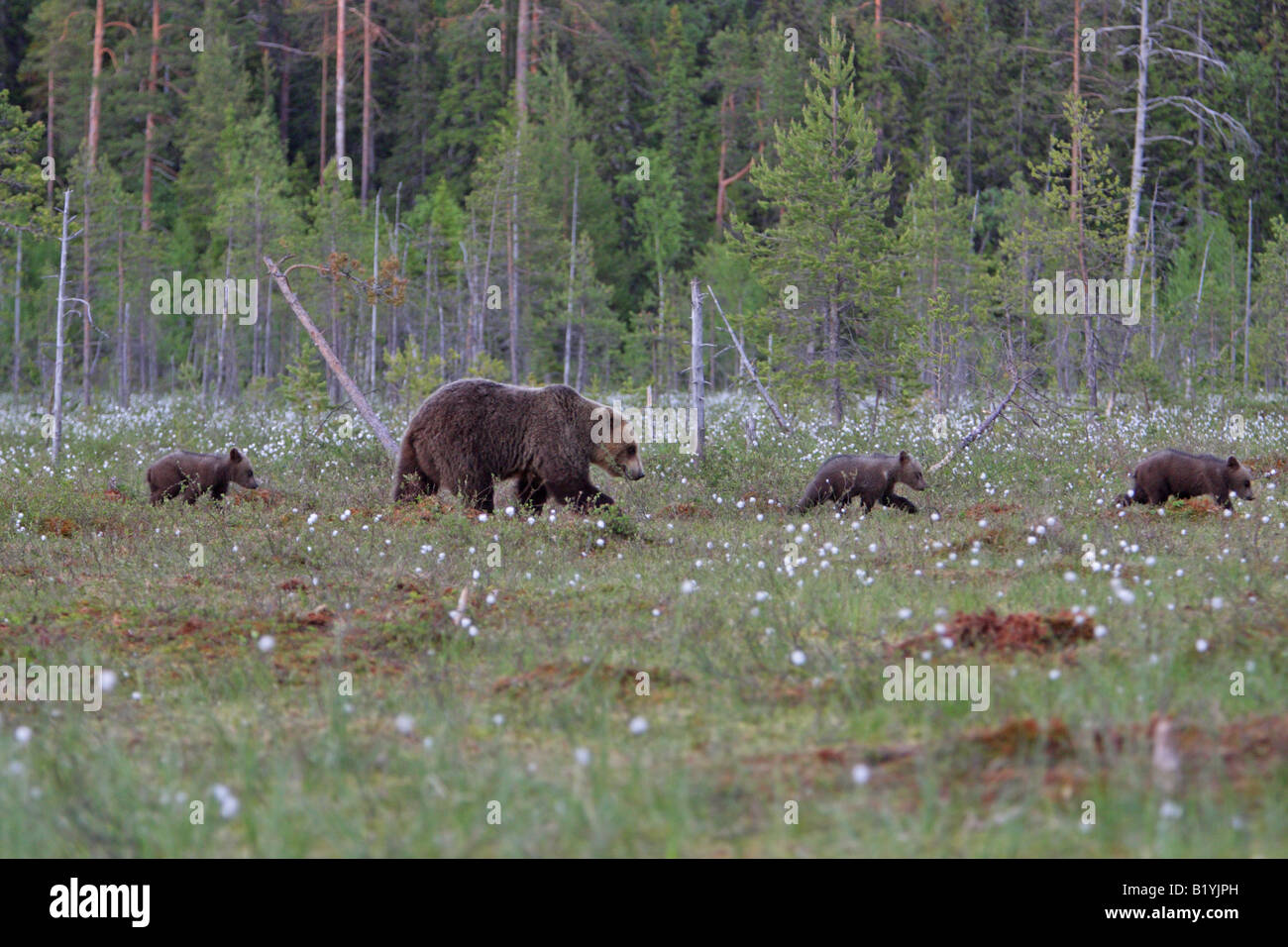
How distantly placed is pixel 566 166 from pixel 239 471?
34.9m

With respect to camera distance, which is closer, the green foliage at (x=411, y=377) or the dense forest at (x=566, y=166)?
the green foliage at (x=411, y=377)

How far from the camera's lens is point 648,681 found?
6.67 meters

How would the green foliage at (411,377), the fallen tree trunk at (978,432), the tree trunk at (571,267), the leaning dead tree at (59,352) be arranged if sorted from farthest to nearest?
the tree trunk at (571,267) → the green foliage at (411,377) → the leaning dead tree at (59,352) → the fallen tree trunk at (978,432)

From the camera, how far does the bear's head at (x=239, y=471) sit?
611 inches

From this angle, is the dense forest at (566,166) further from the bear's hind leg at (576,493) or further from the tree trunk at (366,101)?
the bear's hind leg at (576,493)

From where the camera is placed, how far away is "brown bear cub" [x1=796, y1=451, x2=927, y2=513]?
1396cm

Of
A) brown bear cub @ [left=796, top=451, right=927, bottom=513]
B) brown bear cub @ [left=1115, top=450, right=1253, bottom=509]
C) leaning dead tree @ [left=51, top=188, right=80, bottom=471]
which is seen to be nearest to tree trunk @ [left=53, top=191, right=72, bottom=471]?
leaning dead tree @ [left=51, top=188, right=80, bottom=471]

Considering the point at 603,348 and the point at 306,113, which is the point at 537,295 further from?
the point at 306,113

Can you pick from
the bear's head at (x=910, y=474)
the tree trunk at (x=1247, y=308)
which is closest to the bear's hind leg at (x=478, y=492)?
the bear's head at (x=910, y=474)

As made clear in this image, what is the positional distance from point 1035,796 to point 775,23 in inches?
2101

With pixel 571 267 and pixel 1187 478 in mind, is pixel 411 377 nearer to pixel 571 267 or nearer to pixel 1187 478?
pixel 571 267

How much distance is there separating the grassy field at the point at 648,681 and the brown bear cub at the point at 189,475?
0.96m

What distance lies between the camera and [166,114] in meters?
52.7

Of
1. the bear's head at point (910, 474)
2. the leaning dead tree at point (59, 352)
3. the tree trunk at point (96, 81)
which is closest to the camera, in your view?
the bear's head at point (910, 474)
